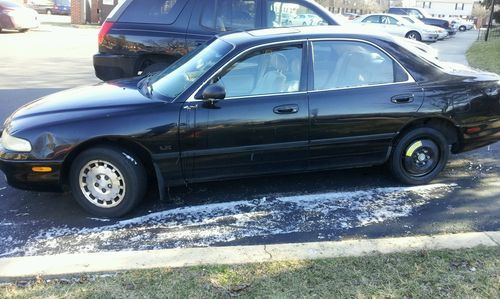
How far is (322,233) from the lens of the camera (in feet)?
12.3

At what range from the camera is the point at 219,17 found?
684 centimetres

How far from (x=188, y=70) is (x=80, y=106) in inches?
40.4

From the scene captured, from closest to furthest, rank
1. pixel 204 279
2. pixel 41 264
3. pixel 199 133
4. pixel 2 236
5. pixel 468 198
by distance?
pixel 204 279 < pixel 41 264 < pixel 2 236 < pixel 199 133 < pixel 468 198

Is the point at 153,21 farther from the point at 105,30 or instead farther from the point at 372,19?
the point at 372,19

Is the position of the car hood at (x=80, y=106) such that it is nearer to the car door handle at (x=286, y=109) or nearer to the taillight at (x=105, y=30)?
the car door handle at (x=286, y=109)

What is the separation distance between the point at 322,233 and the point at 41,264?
206cm

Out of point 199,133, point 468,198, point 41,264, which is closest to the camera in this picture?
point 41,264

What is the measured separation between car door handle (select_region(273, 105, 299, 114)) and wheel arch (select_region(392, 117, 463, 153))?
1.06 meters

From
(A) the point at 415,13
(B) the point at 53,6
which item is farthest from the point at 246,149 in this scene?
(B) the point at 53,6

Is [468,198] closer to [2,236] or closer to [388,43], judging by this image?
[388,43]

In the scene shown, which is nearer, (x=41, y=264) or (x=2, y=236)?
(x=41, y=264)

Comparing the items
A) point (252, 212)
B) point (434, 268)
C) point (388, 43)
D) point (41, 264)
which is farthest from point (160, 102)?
point (434, 268)

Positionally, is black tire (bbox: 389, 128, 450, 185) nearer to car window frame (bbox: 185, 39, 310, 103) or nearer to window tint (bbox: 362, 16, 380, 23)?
car window frame (bbox: 185, 39, 310, 103)

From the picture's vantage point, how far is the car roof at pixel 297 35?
4.31 meters
